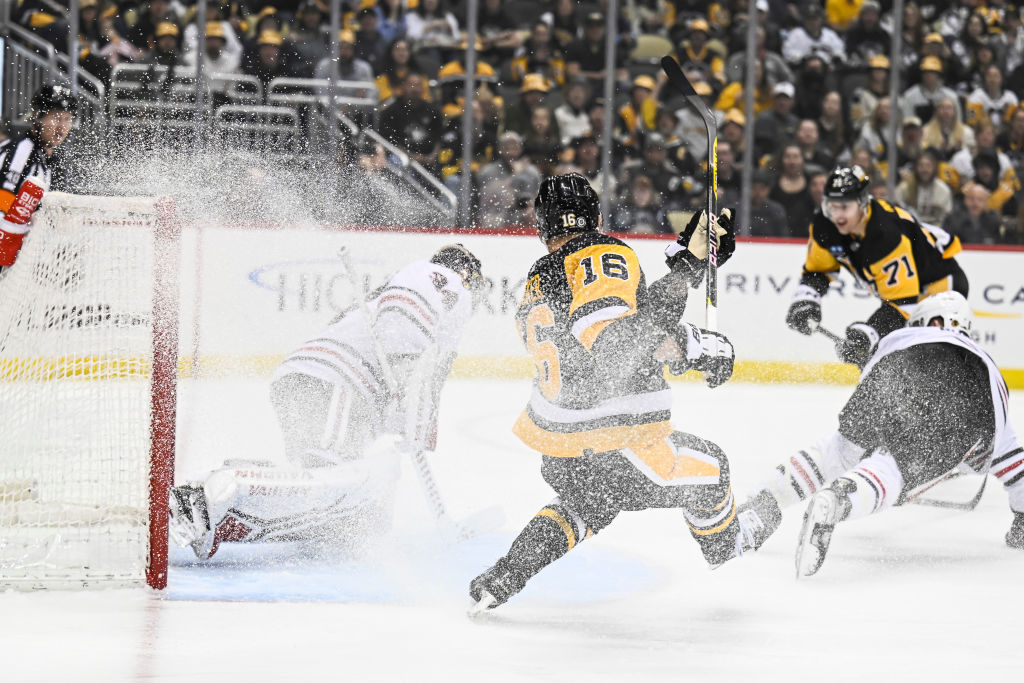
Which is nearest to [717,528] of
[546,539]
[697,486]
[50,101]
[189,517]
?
[697,486]

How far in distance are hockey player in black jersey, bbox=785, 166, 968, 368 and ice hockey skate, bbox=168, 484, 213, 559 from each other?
2.37 meters

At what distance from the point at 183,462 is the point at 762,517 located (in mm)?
1971

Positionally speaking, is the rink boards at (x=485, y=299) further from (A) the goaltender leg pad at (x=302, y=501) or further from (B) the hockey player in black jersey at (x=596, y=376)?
(B) the hockey player in black jersey at (x=596, y=376)

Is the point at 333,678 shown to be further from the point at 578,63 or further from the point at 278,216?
the point at 578,63

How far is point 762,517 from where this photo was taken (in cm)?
383

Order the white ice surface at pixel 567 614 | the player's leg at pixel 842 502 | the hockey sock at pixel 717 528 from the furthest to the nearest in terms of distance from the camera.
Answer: the player's leg at pixel 842 502, the hockey sock at pixel 717 528, the white ice surface at pixel 567 614

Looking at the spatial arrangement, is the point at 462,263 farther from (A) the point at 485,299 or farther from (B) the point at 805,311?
(A) the point at 485,299

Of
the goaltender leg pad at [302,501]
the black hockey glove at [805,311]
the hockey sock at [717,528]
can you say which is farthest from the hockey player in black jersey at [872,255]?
the goaltender leg pad at [302,501]

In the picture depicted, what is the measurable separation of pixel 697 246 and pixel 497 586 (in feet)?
3.03

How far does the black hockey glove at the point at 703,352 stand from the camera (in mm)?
3008

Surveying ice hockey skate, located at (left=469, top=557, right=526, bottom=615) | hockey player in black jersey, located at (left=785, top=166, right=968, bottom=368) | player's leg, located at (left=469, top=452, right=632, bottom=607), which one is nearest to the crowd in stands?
hockey player in black jersey, located at (left=785, top=166, right=968, bottom=368)

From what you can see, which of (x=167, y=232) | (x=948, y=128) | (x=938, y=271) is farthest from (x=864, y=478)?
(x=948, y=128)

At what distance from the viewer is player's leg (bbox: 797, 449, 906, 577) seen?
348 centimetres

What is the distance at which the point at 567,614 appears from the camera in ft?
10.5
